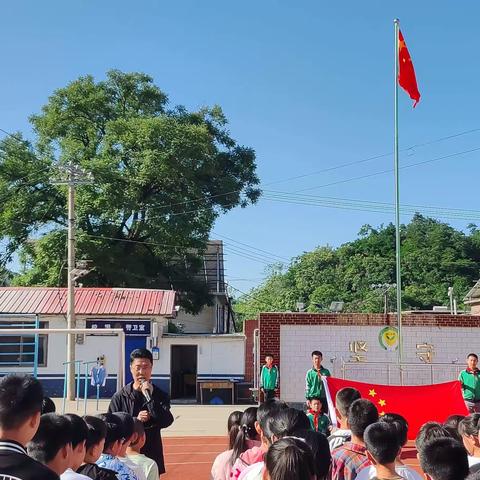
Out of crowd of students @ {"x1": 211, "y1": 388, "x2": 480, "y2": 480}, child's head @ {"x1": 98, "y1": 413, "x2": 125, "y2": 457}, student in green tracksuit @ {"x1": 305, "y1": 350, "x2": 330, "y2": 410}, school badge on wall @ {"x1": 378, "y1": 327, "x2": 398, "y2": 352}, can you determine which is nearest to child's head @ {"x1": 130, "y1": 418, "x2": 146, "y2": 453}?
child's head @ {"x1": 98, "y1": 413, "x2": 125, "y2": 457}

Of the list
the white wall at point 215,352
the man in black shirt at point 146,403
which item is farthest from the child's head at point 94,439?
the white wall at point 215,352

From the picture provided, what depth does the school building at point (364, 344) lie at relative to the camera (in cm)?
1638

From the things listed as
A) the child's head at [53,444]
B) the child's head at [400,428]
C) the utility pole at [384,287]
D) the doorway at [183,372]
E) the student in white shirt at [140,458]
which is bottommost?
the doorway at [183,372]

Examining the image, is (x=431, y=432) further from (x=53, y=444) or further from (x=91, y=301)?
(x=91, y=301)

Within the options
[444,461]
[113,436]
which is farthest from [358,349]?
[444,461]

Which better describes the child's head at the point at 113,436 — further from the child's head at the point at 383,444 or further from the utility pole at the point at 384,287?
the utility pole at the point at 384,287

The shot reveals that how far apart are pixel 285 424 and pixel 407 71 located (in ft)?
39.3

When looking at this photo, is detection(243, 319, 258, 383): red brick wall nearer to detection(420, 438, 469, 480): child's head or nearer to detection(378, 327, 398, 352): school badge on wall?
detection(378, 327, 398, 352): school badge on wall

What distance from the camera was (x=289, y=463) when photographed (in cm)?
230

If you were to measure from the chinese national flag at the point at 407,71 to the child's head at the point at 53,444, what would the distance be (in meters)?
12.3

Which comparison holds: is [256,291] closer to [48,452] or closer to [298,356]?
[298,356]

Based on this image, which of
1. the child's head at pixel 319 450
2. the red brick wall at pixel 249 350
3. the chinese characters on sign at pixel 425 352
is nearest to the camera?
the child's head at pixel 319 450

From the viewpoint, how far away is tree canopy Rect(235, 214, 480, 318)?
46406 millimetres

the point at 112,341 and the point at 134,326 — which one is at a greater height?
the point at 134,326
